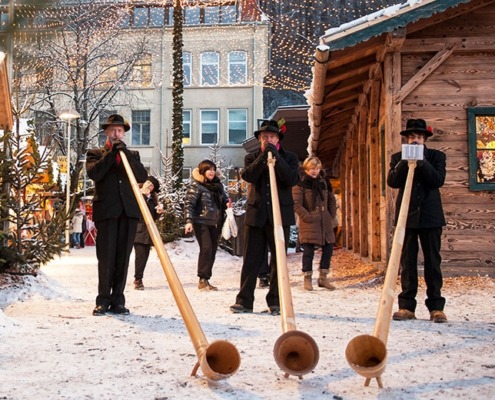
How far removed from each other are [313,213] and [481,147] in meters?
2.46

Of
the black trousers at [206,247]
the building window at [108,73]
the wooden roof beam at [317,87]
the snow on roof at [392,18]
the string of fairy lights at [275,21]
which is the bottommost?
the black trousers at [206,247]

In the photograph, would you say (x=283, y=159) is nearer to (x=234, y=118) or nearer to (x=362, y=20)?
(x=362, y=20)

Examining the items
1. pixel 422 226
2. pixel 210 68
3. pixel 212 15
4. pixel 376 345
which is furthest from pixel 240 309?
pixel 212 15

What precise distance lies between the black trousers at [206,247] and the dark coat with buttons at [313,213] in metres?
1.23

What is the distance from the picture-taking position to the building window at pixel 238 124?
34375 millimetres

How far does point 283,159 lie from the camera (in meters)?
5.85

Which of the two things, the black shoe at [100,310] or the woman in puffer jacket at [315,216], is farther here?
the woman in puffer jacket at [315,216]

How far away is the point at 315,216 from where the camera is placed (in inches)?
340

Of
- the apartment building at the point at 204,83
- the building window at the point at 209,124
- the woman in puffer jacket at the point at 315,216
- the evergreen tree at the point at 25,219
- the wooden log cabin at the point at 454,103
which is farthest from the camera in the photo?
the building window at the point at 209,124

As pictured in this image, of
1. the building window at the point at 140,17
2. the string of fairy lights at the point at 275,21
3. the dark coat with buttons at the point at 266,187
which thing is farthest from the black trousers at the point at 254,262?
the building window at the point at 140,17

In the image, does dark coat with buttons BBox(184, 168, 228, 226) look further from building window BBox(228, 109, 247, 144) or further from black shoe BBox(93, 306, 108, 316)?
building window BBox(228, 109, 247, 144)

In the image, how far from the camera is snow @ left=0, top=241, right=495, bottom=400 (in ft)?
10.4

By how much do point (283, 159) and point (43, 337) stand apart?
2578 millimetres

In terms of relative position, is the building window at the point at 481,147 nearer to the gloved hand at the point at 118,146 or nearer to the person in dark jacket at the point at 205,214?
the person in dark jacket at the point at 205,214
